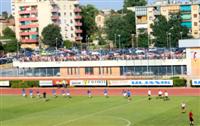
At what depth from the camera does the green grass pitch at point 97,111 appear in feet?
153

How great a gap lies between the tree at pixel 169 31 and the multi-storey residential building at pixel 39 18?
36695 millimetres

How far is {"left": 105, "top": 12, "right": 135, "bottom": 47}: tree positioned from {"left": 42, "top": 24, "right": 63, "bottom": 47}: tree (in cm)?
1380

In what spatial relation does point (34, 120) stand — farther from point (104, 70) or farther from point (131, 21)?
point (131, 21)

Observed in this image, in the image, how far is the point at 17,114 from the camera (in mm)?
55094

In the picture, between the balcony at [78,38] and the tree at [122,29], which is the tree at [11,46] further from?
the tree at [122,29]

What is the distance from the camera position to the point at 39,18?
480 feet

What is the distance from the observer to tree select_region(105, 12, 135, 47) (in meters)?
133

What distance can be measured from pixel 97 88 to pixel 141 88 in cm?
706

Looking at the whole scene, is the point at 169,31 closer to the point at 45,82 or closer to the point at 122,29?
the point at 122,29

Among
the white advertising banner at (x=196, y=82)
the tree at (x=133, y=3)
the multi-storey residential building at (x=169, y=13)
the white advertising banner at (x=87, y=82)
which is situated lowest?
the white advertising banner at (x=87, y=82)

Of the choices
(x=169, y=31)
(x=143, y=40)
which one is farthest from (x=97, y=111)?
(x=143, y=40)

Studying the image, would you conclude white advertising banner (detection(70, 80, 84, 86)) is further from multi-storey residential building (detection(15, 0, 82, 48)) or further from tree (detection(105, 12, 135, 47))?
multi-storey residential building (detection(15, 0, 82, 48))

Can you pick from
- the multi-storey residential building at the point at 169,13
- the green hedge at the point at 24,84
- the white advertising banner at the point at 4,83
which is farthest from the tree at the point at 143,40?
the white advertising banner at the point at 4,83

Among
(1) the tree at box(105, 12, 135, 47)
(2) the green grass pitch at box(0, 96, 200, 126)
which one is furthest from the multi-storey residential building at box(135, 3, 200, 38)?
(2) the green grass pitch at box(0, 96, 200, 126)
